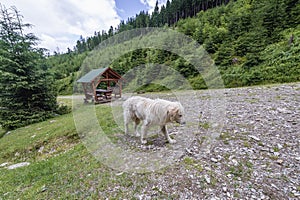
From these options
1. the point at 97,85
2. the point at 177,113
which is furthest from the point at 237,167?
the point at 97,85

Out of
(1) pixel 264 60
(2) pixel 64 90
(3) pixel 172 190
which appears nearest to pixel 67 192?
(3) pixel 172 190

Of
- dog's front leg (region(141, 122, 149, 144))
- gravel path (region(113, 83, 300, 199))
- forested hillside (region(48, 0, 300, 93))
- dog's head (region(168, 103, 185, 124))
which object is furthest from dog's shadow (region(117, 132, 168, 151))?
forested hillside (region(48, 0, 300, 93))

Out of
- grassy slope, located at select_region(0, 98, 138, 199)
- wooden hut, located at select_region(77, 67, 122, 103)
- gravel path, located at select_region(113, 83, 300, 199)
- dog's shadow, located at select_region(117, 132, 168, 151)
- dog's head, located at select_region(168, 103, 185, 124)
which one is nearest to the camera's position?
gravel path, located at select_region(113, 83, 300, 199)

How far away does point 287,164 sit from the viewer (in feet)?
10.5

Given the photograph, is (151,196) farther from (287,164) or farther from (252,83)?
(252,83)

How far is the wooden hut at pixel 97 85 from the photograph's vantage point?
53.8 feet

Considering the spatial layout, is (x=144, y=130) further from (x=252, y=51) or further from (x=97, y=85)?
(x=252, y=51)

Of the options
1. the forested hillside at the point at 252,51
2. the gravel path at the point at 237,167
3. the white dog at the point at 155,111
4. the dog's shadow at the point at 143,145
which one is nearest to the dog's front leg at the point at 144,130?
the white dog at the point at 155,111

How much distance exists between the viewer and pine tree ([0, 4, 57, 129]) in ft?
37.6

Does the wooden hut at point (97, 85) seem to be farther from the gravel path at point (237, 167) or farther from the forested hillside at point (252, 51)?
the gravel path at point (237, 167)

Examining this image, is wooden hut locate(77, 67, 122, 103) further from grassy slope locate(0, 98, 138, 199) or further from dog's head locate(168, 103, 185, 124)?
dog's head locate(168, 103, 185, 124)

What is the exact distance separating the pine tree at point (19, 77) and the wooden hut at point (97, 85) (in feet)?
14.5

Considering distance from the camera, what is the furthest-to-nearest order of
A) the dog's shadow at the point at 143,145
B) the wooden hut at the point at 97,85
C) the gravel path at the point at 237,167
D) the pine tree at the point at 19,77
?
the wooden hut at the point at 97,85 → the pine tree at the point at 19,77 → the dog's shadow at the point at 143,145 → the gravel path at the point at 237,167

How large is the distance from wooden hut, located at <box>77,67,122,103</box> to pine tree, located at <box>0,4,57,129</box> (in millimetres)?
4426
